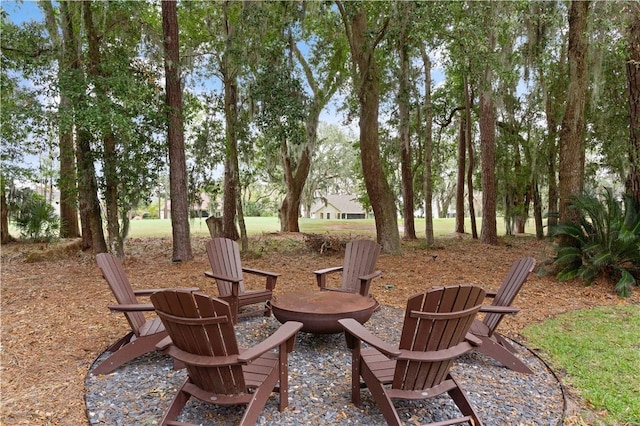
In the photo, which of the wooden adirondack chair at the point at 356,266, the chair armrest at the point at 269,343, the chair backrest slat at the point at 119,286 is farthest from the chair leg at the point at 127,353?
the wooden adirondack chair at the point at 356,266

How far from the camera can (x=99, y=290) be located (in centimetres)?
516

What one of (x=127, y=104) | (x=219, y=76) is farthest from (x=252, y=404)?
(x=219, y=76)

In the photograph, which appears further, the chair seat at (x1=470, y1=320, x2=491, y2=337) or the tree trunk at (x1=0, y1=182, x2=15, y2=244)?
the tree trunk at (x1=0, y1=182, x2=15, y2=244)

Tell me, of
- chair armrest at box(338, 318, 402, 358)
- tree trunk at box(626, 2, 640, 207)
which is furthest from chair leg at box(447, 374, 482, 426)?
tree trunk at box(626, 2, 640, 207)

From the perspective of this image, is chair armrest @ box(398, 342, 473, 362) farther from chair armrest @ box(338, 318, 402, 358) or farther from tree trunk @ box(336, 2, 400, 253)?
tree trunk @ box(336, 2, 400, 253)

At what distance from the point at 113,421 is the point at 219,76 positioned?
7.56m

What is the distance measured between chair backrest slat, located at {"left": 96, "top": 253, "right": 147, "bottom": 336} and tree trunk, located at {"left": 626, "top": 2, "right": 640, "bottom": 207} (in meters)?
6.30

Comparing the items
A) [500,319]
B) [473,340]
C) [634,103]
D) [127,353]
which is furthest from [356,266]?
[634,103]

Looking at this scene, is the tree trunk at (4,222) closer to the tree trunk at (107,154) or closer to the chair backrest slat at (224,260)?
the tree trunk at (107,154)

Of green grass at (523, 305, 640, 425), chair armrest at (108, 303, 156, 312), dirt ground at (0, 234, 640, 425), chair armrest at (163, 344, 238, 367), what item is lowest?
green grass at (523, 305, 640, 425)

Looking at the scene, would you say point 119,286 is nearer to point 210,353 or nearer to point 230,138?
point 210,353

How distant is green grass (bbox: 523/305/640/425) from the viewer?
8.00 ft

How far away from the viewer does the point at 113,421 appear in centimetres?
214

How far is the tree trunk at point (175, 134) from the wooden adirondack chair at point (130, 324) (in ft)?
13.5
